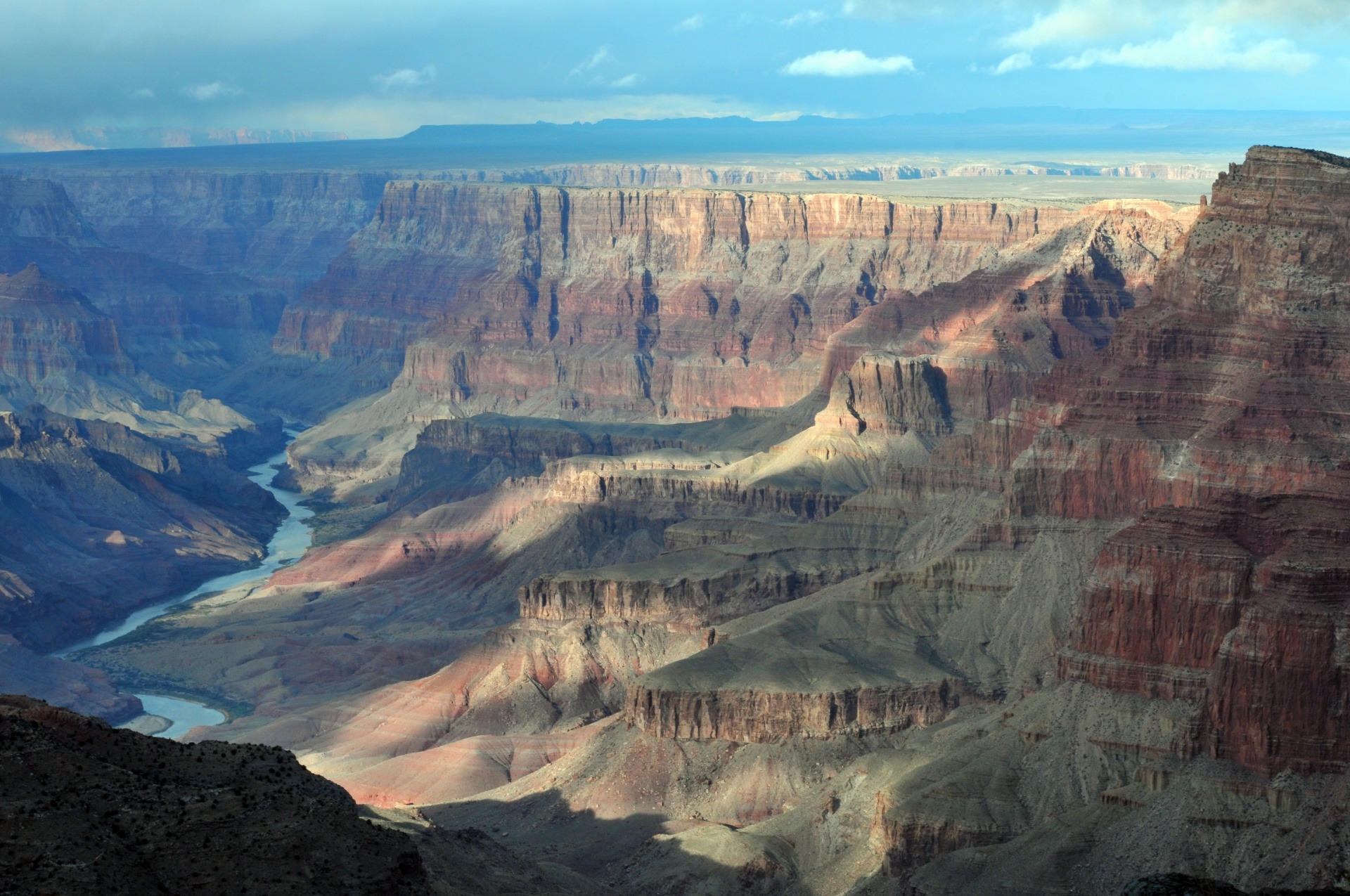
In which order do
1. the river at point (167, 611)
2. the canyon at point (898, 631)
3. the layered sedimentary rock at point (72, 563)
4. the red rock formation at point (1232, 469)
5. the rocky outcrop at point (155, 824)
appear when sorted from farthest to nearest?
the layered sedimentary rock at point (72, 563)
the river at point (167, 611)
the canyon at point (898, 631)
the red rock formation at point (1232, 469)
the rocky outcrop at point (155, 824)

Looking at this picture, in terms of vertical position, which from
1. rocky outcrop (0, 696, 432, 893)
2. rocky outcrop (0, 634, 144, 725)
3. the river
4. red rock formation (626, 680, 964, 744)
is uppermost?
rocky outcrop (0, 696, 432, 893)

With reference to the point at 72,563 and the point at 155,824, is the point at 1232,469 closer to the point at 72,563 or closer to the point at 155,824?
the point at 155,824

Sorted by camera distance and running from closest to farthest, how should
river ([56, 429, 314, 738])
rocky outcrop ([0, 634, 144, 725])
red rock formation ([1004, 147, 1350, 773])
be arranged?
red rock formation ([1004, 147, 1350, 773]) → river ([56, 429, 314, 738]) → rocky outcrop ([0, 634, 144, 725])

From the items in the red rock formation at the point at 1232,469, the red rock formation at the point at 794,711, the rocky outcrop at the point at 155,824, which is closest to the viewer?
the rocky outcrop at the point at 155,824

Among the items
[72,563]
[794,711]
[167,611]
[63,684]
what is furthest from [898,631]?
[72,563]

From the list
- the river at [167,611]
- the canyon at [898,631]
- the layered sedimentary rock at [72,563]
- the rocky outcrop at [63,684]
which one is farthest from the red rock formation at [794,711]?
the layered sedimentary rock at [72,563]

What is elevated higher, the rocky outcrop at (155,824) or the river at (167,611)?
the rocky outcrop at (155,824)

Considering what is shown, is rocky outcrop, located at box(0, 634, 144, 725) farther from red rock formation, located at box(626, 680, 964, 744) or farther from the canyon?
red rock formation, located at box(626, 680, 964, 744)

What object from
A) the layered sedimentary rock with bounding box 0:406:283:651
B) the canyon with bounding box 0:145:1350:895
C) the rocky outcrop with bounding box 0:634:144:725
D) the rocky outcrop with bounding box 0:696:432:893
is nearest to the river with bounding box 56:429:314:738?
the layered sedimentary rock with bounding box 0:406:283:651

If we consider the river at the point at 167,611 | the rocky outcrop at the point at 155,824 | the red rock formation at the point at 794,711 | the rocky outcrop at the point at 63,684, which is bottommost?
the river at the point at 167,611

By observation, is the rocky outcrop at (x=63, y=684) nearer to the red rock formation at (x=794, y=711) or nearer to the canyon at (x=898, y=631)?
the canyon at (x=898, y=631)

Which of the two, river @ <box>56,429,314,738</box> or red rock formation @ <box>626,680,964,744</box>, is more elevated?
red rock formation @ <box>626,680,964,744</box>
